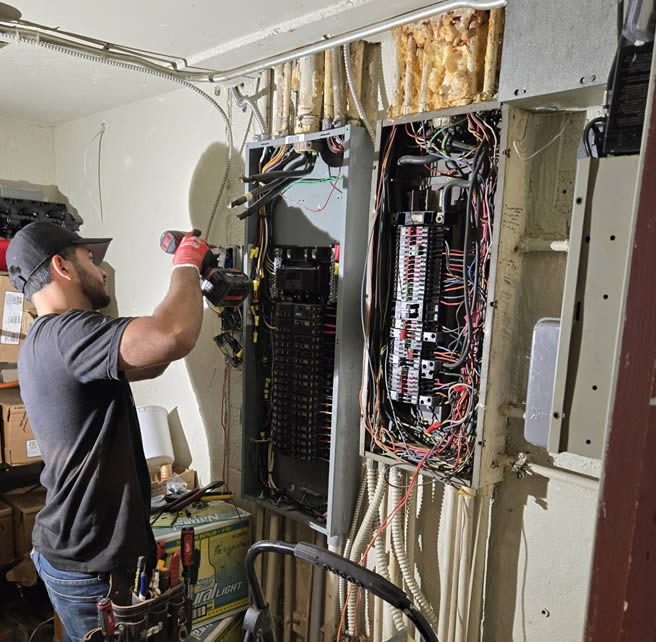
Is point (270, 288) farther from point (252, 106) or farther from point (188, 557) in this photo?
point (188, 557)

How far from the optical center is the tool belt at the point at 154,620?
1576 mm

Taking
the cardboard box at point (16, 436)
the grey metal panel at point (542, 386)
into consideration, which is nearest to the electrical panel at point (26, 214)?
the cardboard box at point (16, 436)

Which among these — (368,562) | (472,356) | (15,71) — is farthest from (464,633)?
(15,71)

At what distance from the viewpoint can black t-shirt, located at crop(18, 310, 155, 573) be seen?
155cm

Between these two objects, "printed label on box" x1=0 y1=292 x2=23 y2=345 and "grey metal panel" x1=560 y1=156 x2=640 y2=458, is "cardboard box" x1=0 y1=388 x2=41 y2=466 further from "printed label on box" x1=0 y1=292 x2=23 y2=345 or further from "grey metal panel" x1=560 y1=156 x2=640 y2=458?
"grey metal panel" x1=560 y1=156 x2=640 y2=458

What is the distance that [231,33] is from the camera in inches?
75.0

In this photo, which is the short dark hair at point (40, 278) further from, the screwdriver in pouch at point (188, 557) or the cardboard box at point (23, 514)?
the cardboard box at point (23, 514)

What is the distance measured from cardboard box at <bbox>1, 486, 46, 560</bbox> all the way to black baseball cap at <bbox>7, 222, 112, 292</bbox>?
59.2 inches

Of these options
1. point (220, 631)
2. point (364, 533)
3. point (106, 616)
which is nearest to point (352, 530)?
point (364, 533)

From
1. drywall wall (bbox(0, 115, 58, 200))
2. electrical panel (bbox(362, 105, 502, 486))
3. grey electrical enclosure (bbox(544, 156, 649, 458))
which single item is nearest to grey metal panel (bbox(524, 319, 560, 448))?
grey electrical enclosure (bbox(544, 156, 649, 458))

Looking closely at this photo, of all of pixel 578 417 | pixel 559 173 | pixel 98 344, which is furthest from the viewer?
pixel 559 173

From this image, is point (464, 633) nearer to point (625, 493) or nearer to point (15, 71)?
point (625, 493)

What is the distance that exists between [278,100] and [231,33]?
275 millimetres

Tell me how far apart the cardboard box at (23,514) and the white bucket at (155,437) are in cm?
72
